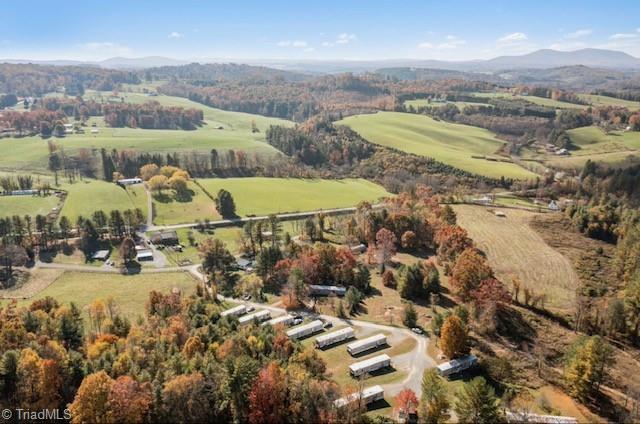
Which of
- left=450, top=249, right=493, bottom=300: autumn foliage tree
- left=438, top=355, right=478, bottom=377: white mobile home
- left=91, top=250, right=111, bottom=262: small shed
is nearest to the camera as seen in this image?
left=438, top=355, right=478, bottom=377: white mobile home

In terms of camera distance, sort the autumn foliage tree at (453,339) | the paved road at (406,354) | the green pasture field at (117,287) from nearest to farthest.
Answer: the paved road at (406,354), the autumn foliage tree at (453,339), the green pasture field at (117,287)

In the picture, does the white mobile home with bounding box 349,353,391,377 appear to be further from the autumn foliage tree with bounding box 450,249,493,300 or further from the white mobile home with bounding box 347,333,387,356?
the autumn foliage tree with bounding box 450,249,493,300

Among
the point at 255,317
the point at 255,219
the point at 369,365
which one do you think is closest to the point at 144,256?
the point at 255,219

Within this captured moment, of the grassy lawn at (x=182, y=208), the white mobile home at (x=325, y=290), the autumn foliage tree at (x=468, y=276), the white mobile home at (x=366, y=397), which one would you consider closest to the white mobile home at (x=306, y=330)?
the white mobile home at (x=325, y=290)

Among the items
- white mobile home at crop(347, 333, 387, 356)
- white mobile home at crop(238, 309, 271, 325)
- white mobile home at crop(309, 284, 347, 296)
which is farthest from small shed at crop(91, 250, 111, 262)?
white mobile home at crop(347, 333, 387, 356)

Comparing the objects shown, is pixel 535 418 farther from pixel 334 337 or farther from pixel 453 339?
pixel 334 337

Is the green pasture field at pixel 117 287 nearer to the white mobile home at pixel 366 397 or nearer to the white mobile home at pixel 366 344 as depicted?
the white mobile home at pixel 366 344
